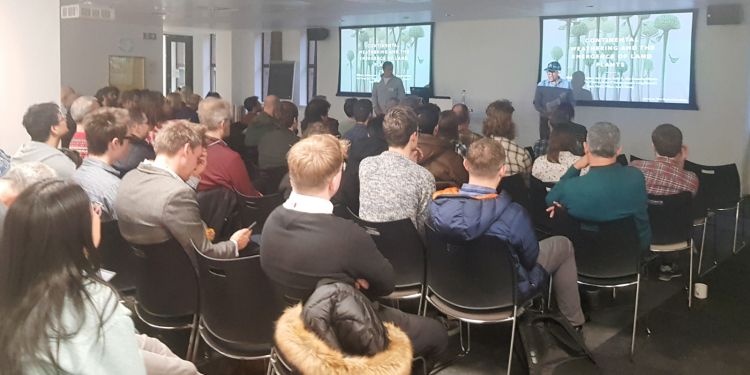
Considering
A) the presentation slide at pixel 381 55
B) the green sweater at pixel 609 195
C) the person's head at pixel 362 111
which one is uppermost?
the presentation slide at pixel 381 55

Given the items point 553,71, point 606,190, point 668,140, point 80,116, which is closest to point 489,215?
point 606,190

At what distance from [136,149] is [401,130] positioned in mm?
2146

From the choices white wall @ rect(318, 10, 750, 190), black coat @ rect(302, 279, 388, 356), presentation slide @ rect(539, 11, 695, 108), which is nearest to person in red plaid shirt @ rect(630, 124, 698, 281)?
black coat @ rect(302, 279, 388, 356)

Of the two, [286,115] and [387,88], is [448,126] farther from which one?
[387,88]

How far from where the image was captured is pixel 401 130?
4.08m

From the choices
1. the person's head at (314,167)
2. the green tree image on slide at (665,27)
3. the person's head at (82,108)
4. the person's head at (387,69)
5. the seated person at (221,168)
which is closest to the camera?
the person's head at (314,167)

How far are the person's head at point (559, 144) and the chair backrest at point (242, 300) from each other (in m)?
3.27

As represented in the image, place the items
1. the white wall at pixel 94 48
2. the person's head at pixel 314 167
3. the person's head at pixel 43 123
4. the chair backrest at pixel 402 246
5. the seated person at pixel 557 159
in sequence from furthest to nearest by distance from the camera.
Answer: the white wall at pixel 94 48
the seated person at pixel 557 159
the person's head at pixel 43 123
the chair backrest at pixel 402 246
the person's head at pixel 314 167

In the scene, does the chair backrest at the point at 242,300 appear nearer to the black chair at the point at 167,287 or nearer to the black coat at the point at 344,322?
the black chair at the point at 167,287

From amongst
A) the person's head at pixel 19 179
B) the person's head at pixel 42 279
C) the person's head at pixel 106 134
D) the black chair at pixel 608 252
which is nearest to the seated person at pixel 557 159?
the black chair at pixel 608 252

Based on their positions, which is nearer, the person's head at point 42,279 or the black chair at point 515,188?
the person's head at point 42,279

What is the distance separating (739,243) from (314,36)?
9947 mm

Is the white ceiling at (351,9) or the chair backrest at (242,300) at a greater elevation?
the white ceiling at (351,9)

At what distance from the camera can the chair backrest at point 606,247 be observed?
12.3ft
